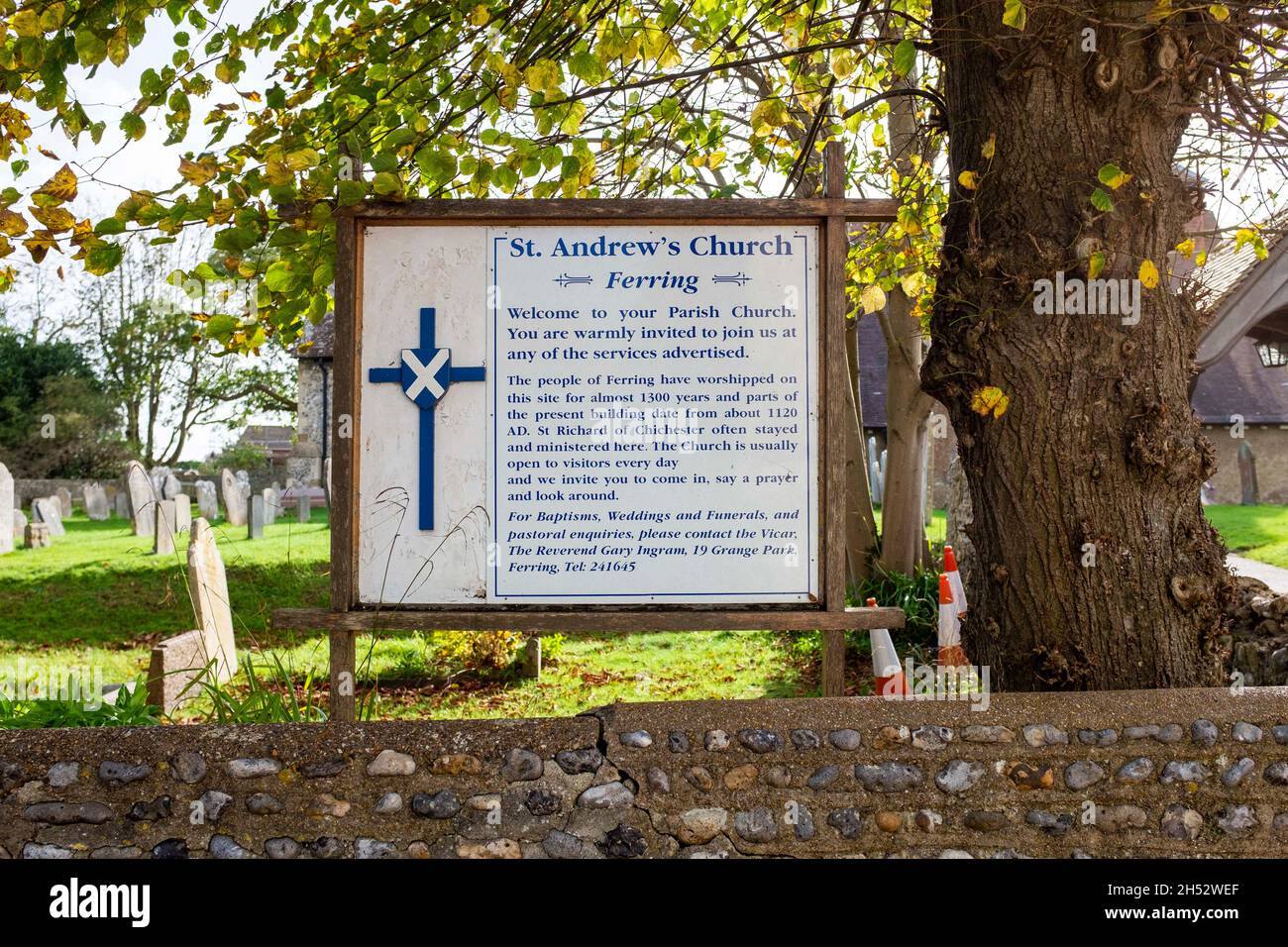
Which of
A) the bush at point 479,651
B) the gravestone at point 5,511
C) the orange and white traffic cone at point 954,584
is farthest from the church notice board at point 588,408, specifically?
the gravestone at point 5,511

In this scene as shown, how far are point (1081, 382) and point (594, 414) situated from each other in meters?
1.89

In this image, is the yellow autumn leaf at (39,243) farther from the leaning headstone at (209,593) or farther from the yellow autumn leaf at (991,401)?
the yellow autumn leaf at (991,401)

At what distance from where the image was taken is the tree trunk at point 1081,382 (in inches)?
153

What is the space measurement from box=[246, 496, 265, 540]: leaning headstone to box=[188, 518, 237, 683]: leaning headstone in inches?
359

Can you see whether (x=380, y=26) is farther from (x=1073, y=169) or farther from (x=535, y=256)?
(x=1073, y=169)

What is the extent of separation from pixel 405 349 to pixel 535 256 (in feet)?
2.05

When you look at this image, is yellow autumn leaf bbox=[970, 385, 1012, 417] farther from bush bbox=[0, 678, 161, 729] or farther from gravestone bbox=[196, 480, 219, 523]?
gravestone bbox=[196, 480, 219, 523]

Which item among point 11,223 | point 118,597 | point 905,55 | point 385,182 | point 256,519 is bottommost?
point 118,597

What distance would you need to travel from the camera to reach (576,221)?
155 inches

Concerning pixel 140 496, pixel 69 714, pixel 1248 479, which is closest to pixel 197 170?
pixel 69 714

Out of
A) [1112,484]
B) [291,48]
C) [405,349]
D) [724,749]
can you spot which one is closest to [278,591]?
[291,48]

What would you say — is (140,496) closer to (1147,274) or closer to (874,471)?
(1147,274)

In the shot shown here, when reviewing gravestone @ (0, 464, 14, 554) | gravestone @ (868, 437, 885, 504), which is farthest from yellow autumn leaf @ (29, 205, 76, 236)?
gravestone @ (868, 437, 885, 504)

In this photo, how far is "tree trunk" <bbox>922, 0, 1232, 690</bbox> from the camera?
388cm
